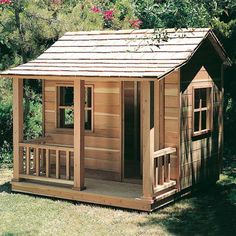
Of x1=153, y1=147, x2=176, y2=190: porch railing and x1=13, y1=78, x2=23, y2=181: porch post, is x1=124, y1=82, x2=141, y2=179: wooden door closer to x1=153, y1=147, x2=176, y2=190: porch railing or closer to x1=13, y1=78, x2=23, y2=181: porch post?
x1=153, y1=147, x2=176, y2=190: porch railing

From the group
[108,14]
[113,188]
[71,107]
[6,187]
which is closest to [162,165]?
[113,188]

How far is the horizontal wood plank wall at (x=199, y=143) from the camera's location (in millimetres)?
12406

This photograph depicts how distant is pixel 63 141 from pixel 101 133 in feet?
3.50

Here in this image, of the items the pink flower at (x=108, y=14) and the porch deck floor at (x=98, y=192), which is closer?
the porch deck floor at (x=98, y=192)

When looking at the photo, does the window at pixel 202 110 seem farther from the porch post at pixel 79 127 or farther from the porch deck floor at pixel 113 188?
the porch post at pixel 79 127

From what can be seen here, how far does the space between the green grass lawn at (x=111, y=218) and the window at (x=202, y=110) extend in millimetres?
1498

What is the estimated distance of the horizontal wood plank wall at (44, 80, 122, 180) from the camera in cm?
1295

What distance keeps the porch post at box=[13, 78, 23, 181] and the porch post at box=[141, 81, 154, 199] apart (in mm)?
2978

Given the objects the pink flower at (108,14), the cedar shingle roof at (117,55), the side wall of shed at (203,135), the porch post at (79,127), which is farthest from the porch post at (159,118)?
the pink flower at (108,14)

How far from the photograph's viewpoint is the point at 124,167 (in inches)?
534

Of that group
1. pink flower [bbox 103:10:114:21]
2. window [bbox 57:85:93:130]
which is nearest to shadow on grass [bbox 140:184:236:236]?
window [bbox 57:85:93:130]

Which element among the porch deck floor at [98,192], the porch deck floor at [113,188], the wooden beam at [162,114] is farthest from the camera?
the wooden beam at [162,114]

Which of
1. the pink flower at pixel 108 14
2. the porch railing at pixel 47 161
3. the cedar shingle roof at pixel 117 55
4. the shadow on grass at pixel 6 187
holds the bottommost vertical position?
the shadow on grass at pixel 6 187

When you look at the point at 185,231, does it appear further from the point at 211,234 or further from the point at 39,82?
the point at 39,82
